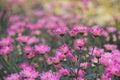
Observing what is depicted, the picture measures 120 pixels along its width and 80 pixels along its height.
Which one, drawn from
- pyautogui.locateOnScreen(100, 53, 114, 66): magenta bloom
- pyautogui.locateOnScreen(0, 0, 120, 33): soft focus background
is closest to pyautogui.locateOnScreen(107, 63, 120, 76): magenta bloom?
pyautogui.locateOnScreen(100, 53, 114, 66): magenta bloom

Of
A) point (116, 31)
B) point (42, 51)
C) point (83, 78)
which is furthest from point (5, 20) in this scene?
point (83, 78)

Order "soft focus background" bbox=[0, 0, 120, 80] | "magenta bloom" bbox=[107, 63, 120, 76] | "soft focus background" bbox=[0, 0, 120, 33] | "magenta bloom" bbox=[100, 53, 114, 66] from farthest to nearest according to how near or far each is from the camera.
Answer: "soft focus background" bbox=[0, 0, 120, 33] < "soft focus background" bbox=[0, 0, 120, 80] < "magenta bloom" bbox=[100, 53, 114, 66] < "magenta bloom" bbox=[107, 63, 120, 76]

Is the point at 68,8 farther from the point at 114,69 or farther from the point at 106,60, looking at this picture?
the point at 114,69

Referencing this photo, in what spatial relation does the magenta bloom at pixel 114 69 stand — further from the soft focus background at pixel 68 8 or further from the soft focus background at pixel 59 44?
the soft focus background at pixel 68 8

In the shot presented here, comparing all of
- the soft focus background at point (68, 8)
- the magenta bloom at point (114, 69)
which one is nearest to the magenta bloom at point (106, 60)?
the magenta bloom at point (114, 69)

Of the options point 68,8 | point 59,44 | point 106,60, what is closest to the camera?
point 106,60

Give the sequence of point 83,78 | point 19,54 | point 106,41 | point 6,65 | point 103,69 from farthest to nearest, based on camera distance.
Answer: point 106,41 < point 19,54 < point 6,65 < point 103,69 < point 83,78

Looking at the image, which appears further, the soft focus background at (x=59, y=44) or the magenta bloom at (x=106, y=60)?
the soft focus background at (x=59, y=44)

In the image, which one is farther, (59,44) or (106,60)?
(59,44)

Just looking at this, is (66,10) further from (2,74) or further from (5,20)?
(2,74)

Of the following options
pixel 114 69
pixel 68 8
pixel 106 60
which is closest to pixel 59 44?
pixel 106 60

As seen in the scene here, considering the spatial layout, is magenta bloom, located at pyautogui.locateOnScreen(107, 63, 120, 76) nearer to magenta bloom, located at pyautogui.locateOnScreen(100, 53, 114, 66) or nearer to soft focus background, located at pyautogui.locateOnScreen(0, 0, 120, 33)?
magenta bloom, located at pyautogui.locateOnScreen(100, 53, 114, 66)
